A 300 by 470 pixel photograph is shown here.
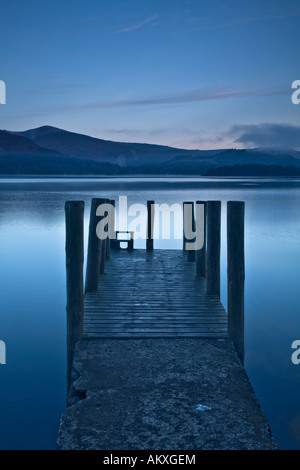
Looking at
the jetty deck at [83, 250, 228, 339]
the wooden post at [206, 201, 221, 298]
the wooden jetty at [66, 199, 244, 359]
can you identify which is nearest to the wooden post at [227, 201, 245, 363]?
the wooden jetty at [66, 199, 244, 359]

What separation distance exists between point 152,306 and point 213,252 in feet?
4.61

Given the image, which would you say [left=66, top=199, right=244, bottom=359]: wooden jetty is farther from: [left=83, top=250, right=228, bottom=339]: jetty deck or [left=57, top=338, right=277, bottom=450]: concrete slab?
[left=57, top=338, right=277, bottom=450]: concrete slab

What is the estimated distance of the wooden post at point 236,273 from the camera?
5148mm

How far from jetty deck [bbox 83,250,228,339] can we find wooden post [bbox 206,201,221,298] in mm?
182

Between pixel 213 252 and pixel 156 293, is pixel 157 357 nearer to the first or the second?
pixel 156 293

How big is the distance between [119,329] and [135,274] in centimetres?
332

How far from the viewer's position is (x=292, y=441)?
514 cm

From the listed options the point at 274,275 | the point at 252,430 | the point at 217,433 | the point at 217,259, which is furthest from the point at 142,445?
the point at 274,275

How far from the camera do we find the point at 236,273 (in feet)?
17.2
